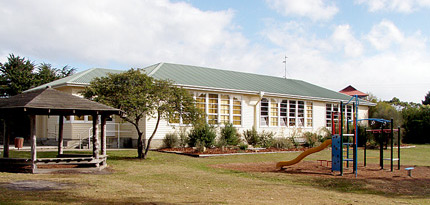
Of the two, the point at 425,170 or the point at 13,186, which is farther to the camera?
the point at 425,170

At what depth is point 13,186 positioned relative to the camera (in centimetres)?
1016

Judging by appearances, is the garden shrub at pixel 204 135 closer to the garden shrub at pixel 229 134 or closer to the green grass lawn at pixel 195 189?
the garden shrub at pixel 229 134

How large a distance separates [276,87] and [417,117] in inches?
624

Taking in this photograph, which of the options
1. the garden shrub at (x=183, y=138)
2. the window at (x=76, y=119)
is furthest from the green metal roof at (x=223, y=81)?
the garden shrub at (x=183, y=138)

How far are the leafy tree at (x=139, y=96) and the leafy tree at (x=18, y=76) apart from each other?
19.8 meters

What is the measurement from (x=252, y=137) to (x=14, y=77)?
2162cm

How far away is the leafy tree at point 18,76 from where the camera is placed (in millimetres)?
34250

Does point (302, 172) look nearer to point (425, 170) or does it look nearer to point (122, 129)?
point (425, 170)

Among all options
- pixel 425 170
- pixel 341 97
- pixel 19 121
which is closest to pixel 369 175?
pixel 425 170

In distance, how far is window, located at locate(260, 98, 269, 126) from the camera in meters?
29.3

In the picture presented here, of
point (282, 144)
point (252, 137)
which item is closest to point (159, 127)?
point (252, 137)

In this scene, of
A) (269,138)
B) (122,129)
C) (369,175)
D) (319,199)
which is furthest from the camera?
(269,138)

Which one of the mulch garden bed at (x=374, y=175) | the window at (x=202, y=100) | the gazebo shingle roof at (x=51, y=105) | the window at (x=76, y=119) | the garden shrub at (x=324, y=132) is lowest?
the mulch garden bed at (x=374, y=175)

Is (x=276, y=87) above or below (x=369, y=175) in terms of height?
above
